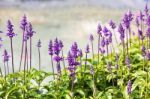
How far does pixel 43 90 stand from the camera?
10625 millimetres

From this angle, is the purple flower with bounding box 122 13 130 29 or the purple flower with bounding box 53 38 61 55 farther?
the purple flower with bounding box 122 13 130 29

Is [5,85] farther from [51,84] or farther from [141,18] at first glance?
[141,18]

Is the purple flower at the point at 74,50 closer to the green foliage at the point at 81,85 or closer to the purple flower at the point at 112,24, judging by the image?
the green foliage at the point at 81,85

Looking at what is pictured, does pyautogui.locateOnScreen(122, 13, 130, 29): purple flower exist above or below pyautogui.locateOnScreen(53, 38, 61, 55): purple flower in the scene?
above

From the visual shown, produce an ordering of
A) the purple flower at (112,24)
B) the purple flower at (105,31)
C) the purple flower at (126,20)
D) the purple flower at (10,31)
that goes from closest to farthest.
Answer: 1. the purple flower at (10,31)
2. the purple flower at (126,20)
3. the purple flower at (105,31)
4. the purple flower at (112,24)

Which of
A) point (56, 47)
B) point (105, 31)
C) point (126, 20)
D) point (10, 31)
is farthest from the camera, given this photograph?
point (105, 31)

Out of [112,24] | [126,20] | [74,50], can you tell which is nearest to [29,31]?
[74,50]

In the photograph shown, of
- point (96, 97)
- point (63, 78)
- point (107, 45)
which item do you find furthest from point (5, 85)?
point (107, 45)

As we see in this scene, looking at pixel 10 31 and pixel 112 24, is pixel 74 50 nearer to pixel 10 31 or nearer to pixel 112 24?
pixel 10 31

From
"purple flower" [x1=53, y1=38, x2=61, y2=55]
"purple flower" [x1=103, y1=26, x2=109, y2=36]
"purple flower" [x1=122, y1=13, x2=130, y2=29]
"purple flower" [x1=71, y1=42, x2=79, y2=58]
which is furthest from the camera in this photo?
"purple flower" [x1=103, y1=26, x2=109, y2=36]

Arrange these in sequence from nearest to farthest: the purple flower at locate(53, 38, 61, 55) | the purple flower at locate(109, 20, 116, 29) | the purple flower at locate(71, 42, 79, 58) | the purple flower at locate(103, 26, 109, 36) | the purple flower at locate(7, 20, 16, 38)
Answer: the purple flower at locate(71, 42, 79, 58)
the purple flower at locate(53, 38, 61, 55)
the purple flower at locate(7, 20, 16, 38)
the purple flower at locate(103, 26, 109, 36)
the purple flower at locate(109, 20, 116, 29)

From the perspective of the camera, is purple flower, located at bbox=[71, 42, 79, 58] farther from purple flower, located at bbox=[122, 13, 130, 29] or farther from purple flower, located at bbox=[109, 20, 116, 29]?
purple flower, located at bbox=[109, 20, 116, 29]

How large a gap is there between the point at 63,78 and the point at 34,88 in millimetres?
823

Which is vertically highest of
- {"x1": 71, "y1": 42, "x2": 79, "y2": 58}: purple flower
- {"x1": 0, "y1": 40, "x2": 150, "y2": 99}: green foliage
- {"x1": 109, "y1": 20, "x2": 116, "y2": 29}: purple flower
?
{"x1": 109, "y1": 20, "x2": 116, "y2": 29}: purple flower
